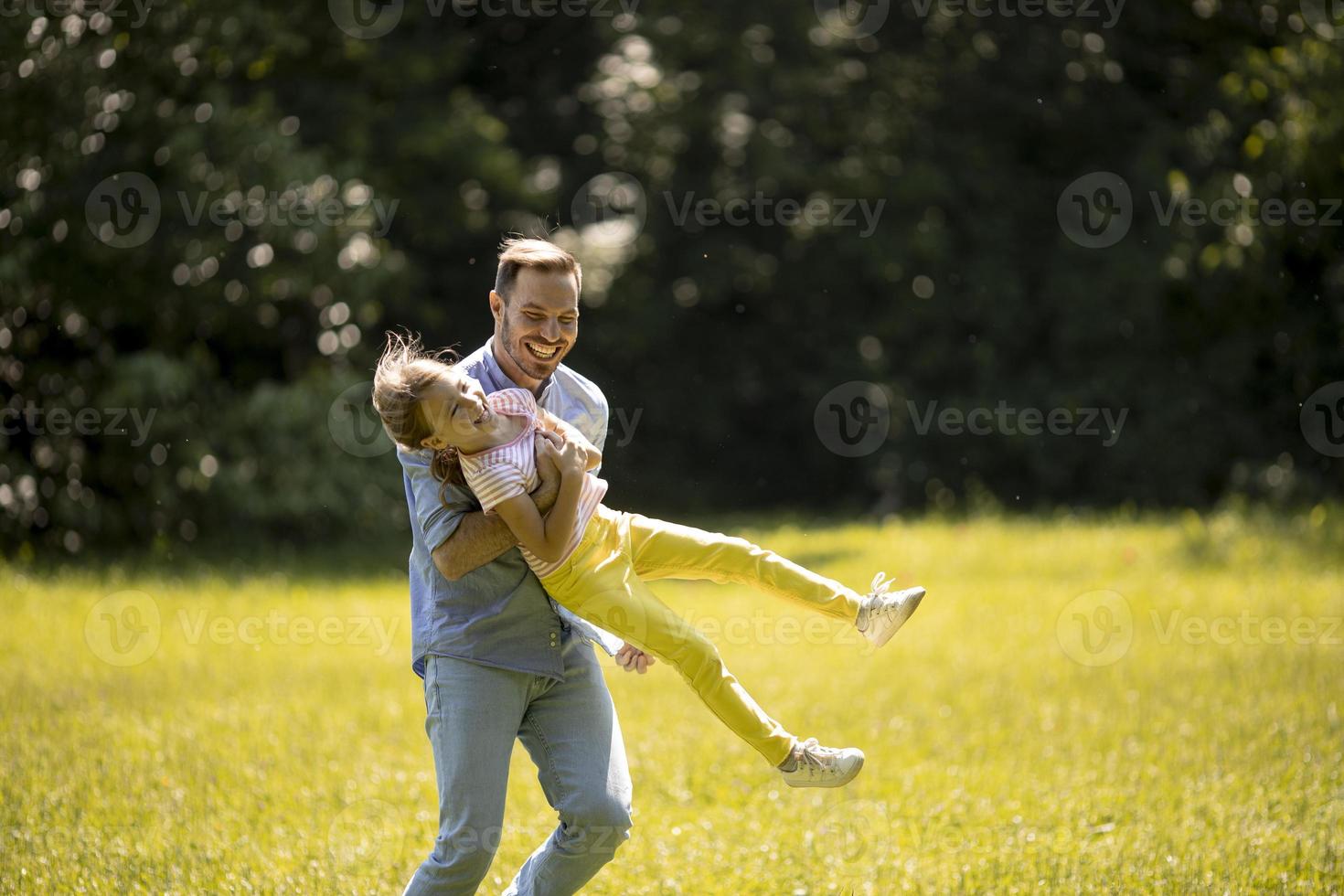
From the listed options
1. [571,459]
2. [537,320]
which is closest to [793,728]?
[571,459]

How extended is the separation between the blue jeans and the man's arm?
0.94 feet

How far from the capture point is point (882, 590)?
4383mm

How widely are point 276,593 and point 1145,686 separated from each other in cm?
Answer: 810

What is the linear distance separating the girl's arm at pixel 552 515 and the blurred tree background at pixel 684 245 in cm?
1100

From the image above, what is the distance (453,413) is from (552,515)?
397 mm

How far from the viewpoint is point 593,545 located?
158 inches

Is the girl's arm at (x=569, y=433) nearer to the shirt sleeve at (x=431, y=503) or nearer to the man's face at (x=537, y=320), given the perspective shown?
the man's face at (x=537, y=320)

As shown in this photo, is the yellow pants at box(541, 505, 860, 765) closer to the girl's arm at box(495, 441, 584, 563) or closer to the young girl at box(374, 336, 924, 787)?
the young girl at box(374, 336, 924, 787)

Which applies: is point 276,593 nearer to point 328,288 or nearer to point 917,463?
point 328,288

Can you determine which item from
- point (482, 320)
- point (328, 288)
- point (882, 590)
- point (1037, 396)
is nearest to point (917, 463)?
point (1037, 396)

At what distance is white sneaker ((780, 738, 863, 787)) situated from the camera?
420 cm

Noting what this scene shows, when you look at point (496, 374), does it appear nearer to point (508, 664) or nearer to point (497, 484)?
point (497, 484)

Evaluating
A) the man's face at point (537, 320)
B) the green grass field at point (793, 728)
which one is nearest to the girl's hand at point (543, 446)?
the man's face at point (537, 320)

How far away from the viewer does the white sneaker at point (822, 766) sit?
420 cm
